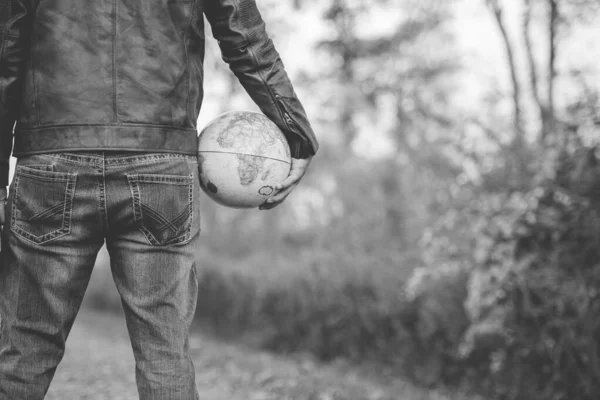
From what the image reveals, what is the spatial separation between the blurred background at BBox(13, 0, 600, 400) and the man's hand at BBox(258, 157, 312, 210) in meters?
2.63

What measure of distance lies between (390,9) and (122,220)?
1099cm

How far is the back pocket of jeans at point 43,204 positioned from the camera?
2.07 m

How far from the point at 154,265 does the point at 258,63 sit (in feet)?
2.83

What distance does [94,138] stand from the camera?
2.11 m

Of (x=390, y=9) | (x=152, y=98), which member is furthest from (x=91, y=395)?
(x=390, y=9)

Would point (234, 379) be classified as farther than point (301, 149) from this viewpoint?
Yes

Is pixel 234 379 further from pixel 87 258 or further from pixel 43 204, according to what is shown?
pixel 43 204

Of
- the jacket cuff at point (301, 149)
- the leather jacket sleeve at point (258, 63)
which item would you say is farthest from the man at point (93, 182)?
the jacket cuff at point (301, 149)

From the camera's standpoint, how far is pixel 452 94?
50.5 ft

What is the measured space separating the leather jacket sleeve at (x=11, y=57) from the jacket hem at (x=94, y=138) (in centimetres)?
6

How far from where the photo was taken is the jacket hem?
6.89 ft

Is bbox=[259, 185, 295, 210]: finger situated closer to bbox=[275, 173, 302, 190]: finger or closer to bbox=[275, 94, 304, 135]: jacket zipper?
bbox=[275, 173, 302, 190]: finger

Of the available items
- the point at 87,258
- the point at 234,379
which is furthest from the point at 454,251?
the point at 87,258

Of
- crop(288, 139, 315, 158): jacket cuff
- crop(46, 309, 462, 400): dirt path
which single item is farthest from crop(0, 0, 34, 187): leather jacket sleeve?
crop(46, 309, 462, 400): dirt path
